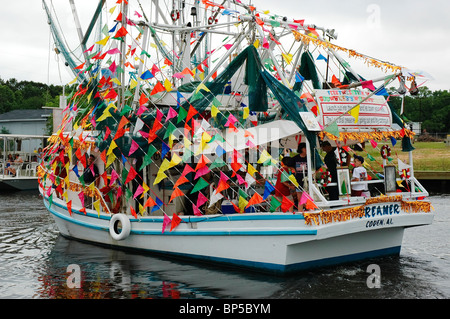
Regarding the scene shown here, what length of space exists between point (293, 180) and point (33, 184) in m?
28.9

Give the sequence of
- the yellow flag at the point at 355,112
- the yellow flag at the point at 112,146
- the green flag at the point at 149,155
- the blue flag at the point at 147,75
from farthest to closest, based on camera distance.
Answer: the yellow flag at the point at 112,146
the green flag at the point at 149,155
the blue flag at the point at 147,75
the yellow flag at the point at 355,112

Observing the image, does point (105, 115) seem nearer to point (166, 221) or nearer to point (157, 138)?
point (157, 138)

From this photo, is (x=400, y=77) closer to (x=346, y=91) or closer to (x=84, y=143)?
(x=346, y=91)

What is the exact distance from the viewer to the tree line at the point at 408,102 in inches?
2788

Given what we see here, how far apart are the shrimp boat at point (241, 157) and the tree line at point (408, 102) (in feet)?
160

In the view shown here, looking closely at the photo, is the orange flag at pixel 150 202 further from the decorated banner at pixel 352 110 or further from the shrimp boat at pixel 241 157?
the decorated banner at pixel 352 110

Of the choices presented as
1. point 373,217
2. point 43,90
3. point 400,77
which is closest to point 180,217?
point 373,217

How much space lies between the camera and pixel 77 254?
1530 cm

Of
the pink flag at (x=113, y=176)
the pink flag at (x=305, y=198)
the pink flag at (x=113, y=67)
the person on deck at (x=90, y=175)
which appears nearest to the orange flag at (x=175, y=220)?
the pink flag at (x=113, y=176)

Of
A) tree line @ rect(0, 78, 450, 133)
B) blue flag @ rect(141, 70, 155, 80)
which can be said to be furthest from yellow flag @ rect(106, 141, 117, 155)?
tree line @ rect(0, 78, 450, 133)

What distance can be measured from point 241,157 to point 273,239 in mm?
1830


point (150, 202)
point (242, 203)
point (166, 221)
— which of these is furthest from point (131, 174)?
point (242, 203)

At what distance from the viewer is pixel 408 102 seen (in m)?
A: 77.4

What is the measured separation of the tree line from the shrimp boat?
160 feet
